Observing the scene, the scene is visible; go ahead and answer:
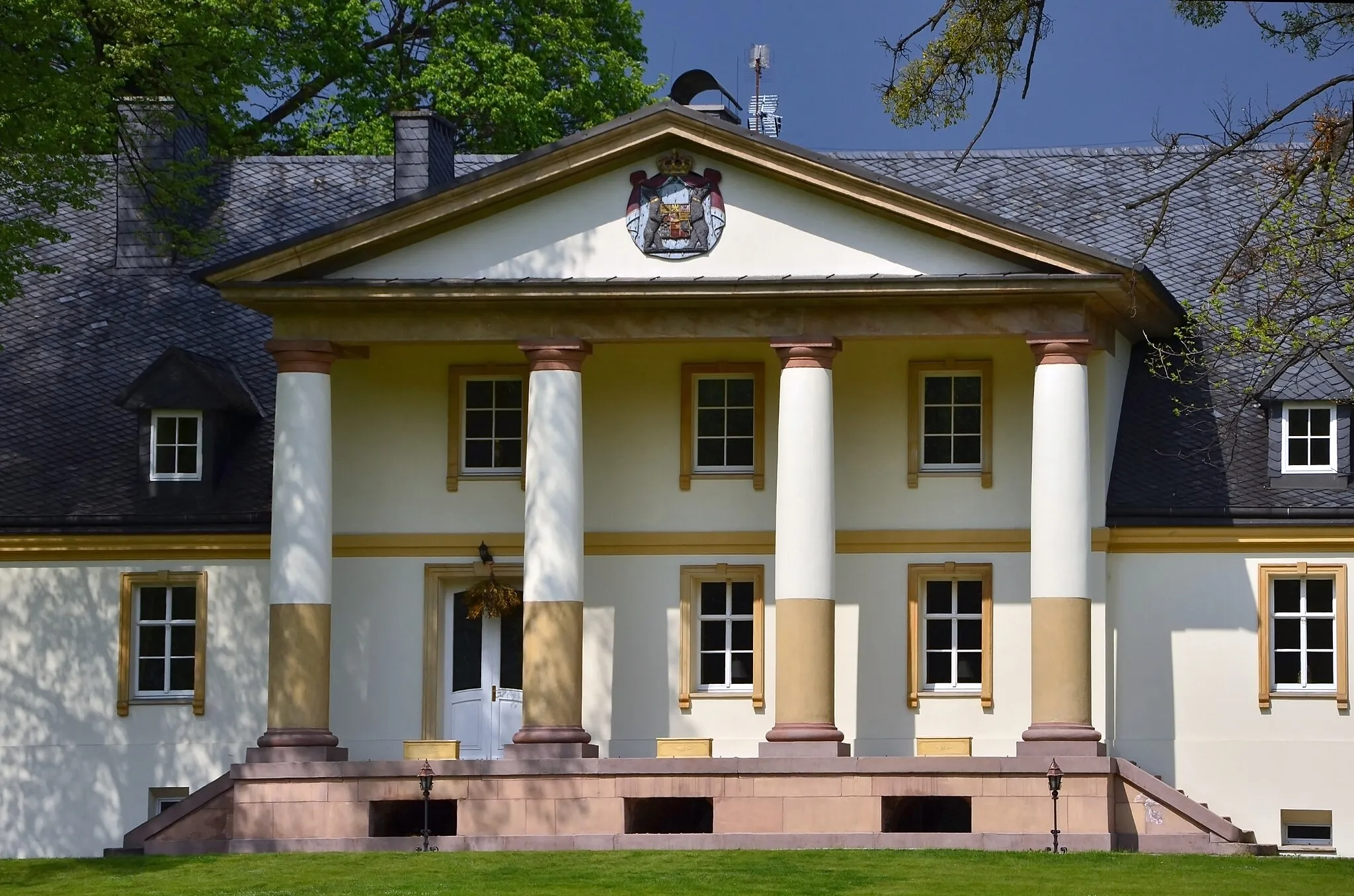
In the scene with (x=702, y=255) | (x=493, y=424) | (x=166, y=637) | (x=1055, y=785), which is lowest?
(x=1055, y=785)

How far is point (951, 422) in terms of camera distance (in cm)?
3091

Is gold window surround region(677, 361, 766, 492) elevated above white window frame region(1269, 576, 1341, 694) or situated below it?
above

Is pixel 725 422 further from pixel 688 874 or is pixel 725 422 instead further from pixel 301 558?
pixel 688 874

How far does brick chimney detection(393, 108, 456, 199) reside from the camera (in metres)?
36.0

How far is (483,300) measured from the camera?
96.1 ft

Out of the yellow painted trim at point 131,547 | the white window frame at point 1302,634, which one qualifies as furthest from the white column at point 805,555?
the yellow painted trim at point 131,547

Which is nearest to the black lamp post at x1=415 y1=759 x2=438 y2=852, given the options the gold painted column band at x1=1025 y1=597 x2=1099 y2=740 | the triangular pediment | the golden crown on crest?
the triangular pediment

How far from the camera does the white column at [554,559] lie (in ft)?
94.6

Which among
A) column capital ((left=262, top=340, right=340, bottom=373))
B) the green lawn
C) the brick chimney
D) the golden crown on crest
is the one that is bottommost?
the green lawn

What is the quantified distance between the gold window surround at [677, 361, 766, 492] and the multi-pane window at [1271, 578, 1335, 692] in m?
6.38

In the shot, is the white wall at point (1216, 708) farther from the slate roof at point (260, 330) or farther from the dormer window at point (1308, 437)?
the dormer window at point (1308, 437)

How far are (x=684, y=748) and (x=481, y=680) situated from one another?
3.75 m

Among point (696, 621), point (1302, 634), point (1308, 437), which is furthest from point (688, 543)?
point (1308, 437)

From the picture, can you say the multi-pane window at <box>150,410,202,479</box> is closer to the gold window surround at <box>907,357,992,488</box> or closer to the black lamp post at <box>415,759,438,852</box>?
the black lamp post at <box>415,759,438,852</box>
